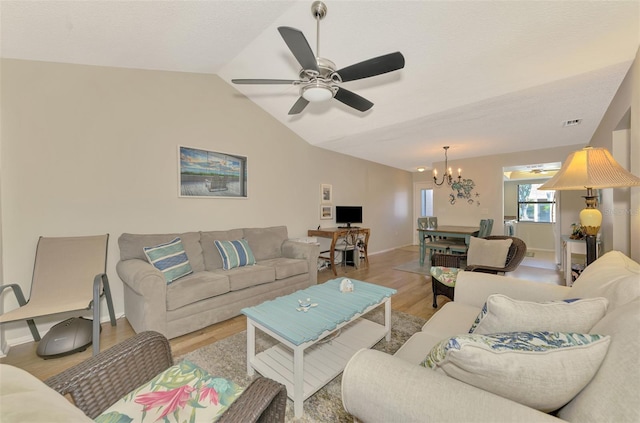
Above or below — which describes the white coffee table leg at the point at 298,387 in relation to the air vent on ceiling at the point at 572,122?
below

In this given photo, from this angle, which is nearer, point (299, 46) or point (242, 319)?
point (299, 46)

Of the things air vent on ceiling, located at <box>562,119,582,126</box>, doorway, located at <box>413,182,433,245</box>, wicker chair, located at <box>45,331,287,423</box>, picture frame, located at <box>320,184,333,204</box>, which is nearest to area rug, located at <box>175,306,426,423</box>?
wicker chair, located at <box>45,331,287,423</box>

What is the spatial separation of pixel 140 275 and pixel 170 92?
223 cm

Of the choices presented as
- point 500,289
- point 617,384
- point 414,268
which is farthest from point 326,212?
point 617,384

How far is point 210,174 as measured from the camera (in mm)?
3398

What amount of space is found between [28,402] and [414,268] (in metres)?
4.91

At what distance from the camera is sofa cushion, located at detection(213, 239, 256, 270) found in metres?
3.00

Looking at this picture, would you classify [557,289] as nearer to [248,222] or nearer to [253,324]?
[253,324]

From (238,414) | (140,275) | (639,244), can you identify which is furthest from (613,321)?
(140,275)

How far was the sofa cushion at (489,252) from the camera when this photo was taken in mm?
2836

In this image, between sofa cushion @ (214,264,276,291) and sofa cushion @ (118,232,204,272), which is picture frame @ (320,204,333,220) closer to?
sofa cushion @ (214,264,276,291)

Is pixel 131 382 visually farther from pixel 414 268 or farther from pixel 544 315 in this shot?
pixel 414 268

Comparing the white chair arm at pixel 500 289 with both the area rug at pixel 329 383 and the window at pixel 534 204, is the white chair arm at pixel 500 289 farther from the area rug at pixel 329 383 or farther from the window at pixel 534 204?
the window at pixel 534 204

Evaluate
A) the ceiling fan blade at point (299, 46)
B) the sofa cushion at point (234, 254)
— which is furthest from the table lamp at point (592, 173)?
the sofa cushion at point (234, 254)
